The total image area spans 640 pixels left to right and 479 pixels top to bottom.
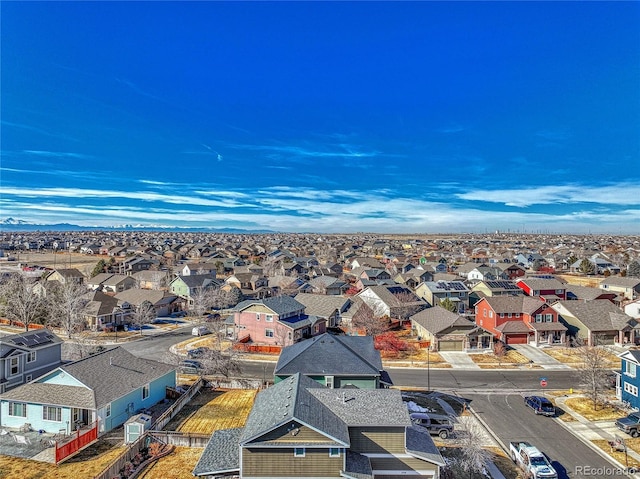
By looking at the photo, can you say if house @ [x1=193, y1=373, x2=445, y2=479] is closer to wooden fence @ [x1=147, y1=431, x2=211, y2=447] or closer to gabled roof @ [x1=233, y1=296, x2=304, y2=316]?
wooden fence @ [x1=147, y1=431, x2=211, y2=447]

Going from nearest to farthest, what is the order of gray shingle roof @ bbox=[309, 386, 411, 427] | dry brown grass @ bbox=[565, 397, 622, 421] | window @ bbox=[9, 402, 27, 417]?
gray shingle roof @ bbox=[309, 386, 411, 427]
window @ bbox=[9, 402, 27, 417]
dry brown grass @ bbox=[565, 397, 622, 421]

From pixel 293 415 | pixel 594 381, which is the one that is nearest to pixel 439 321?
pixel 594 381

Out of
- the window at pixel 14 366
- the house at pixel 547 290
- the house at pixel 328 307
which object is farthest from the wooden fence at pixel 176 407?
the house at pixel 547 290

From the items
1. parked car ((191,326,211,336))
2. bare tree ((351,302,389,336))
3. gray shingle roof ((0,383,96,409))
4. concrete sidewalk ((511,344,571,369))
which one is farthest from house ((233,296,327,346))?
concrete sidewalk ((511,344,571,369))

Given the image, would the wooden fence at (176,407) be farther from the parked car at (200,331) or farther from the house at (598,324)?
the house at (598,324)

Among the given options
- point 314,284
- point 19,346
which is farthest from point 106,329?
point 314,284

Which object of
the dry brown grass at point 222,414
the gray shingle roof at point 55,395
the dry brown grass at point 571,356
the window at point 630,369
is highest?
the window at point 630,369
